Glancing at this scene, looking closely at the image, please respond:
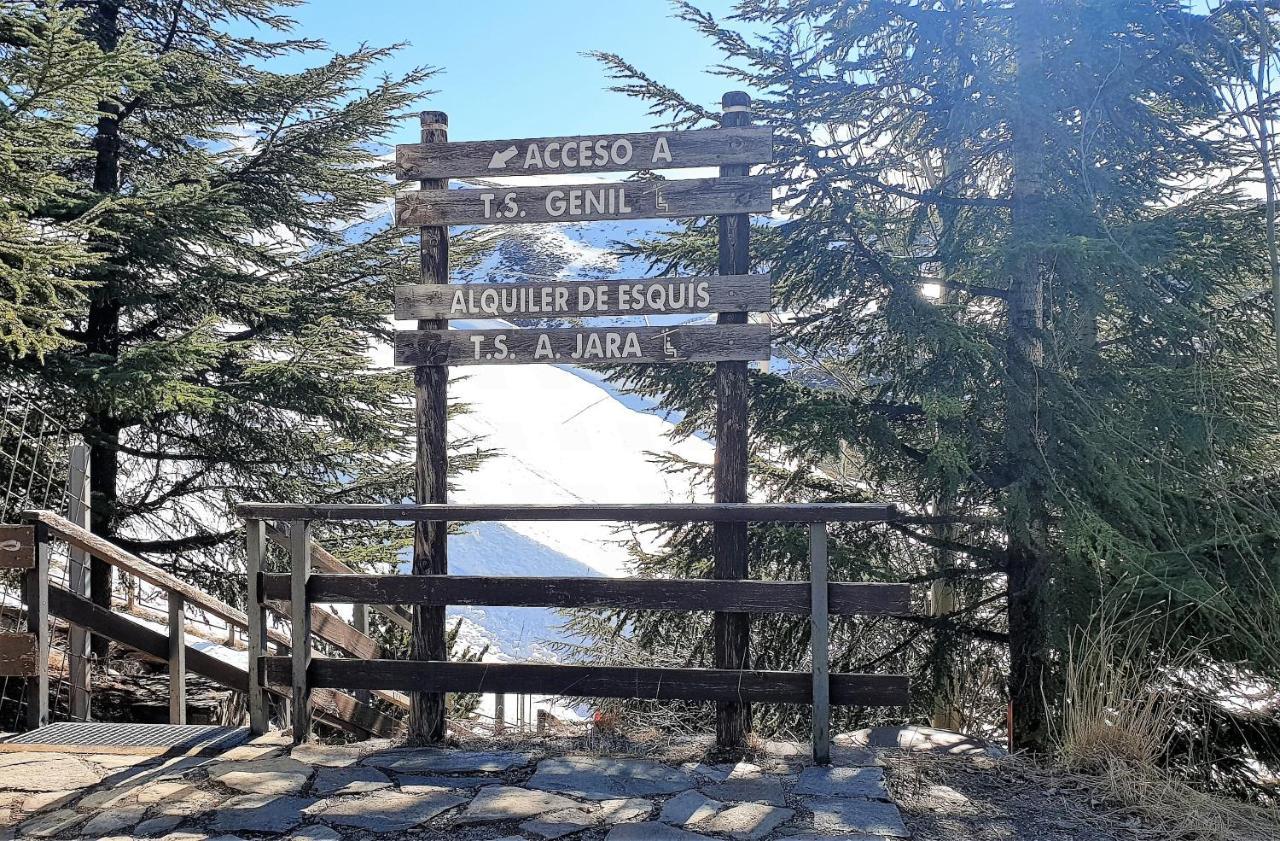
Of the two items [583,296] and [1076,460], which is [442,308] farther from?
[1076,460]

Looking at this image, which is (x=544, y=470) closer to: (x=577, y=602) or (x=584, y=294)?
(x=584, y=294)

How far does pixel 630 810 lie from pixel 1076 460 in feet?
13.5

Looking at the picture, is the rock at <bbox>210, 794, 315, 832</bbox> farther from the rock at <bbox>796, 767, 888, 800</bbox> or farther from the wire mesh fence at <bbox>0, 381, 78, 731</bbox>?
the wire mesh fence at <bbox>0, 381, 78, 731</bbox>

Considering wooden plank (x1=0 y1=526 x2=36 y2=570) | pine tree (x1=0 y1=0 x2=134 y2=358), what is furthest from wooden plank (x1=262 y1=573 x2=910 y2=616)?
pine tree (x1=0 y1=0 x2=134 y2=358)

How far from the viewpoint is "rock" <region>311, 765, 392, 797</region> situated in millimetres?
4062

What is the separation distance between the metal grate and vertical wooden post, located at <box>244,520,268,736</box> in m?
0.11

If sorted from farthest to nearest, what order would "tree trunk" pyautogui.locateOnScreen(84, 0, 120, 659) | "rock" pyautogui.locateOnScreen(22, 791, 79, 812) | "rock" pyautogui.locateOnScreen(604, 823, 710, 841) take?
"tree trunk" pyautogui.locateOnScreen(84, 0, 120, 659) < "rock" pyautogui.locateOnScreen(22, 791, 79, 812) < "rock" pyautogui.locateOnScreen(604, 823, 710, 841)

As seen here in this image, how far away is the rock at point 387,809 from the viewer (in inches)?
144

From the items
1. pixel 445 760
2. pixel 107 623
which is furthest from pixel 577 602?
pixel 107 623

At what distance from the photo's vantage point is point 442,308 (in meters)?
5.38

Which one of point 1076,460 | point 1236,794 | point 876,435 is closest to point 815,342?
point 876,435

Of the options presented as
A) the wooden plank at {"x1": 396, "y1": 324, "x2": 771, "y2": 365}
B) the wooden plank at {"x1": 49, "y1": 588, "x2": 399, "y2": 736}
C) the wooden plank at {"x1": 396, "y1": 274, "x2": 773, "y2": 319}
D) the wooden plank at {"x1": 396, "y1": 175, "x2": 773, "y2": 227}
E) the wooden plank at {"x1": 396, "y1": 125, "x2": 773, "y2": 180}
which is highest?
the wooden plank at {"x1": 396, "y1": 125, "x2": 773, "y2": 180}

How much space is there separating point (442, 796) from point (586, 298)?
2643mm

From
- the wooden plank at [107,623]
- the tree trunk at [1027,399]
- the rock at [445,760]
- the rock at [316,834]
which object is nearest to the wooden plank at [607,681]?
the rock at [445,760]
